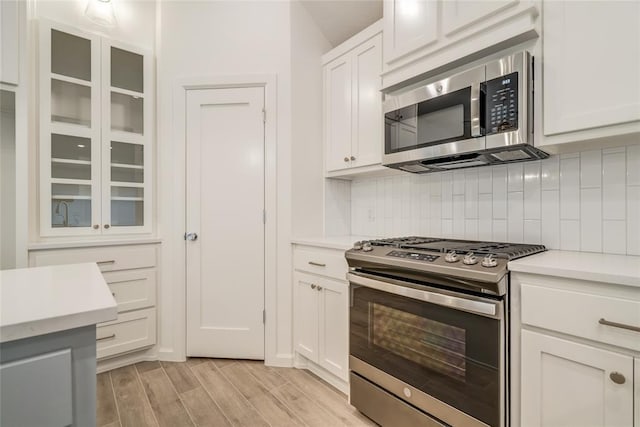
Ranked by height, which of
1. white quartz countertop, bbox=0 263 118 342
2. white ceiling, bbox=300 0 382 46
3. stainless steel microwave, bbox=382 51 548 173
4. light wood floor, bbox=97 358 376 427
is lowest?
light wood floor, bbox=97 358 376 427

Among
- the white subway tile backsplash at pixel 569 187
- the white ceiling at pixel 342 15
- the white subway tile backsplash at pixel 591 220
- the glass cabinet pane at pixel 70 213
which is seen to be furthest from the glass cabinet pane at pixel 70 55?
the white subway tile backsplash at pixel 591 220

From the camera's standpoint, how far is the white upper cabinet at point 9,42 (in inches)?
71.1

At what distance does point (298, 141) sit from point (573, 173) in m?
1.73

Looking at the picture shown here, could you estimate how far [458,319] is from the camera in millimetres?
1286

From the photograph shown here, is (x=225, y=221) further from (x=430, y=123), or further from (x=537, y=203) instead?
(x=537, y=203)

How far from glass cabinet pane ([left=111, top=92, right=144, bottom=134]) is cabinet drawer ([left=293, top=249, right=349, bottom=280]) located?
1667 mm

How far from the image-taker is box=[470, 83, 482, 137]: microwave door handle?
57.0 inches

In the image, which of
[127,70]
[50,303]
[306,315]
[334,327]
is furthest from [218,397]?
[127,70]

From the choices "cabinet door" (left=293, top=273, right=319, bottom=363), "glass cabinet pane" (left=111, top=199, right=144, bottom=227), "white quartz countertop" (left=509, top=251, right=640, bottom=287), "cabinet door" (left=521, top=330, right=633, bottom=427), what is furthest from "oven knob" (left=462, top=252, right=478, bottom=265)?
"glass cabinet pane" (left=111, top=199, right=144, bottom=227)

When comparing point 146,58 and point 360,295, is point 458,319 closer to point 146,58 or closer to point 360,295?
point 360,295

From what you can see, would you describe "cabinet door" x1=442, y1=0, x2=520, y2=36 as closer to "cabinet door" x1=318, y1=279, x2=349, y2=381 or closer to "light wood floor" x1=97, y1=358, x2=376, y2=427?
"cabinet door" x1=318, y1=279, x2=349, y2=381

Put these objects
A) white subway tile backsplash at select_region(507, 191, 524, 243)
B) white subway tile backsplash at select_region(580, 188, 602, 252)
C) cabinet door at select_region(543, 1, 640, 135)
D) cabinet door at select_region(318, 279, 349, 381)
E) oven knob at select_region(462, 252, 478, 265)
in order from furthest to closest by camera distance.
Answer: cabinet door at select_region(318, 279, 349, 381), white subway tile backsplash at select_region(507, 191, 524, 243), white subway tile backsplash at select_region(580, 188, 602, 252), oven knob at select_region(462, 252, 478, 265), cabinet door at select_region(543, 1, 640, 135)

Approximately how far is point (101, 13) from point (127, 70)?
1.28 ft

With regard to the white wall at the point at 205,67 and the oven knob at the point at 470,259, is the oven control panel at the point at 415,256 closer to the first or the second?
the oven knob at the point at 470,259
